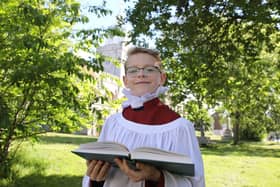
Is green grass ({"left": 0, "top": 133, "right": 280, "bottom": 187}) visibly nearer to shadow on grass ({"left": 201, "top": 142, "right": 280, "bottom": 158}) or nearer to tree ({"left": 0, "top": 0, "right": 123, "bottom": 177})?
tree ({"left": 0, "top": 0, "right": 123, "bottom": 177})

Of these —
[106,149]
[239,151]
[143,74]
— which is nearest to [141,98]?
[143,74]

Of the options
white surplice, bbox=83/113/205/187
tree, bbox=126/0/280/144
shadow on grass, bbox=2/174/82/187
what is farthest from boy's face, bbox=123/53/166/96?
shadow on grass, bbox=2/174/82/187

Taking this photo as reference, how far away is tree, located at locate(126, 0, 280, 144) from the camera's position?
6570mm

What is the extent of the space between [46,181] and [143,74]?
21.3 ft

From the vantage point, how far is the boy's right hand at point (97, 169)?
181 centimetres

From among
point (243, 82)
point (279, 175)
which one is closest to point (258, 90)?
point (243, 82)

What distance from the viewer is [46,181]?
7742 mm

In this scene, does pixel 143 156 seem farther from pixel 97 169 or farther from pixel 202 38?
pixel 202 38

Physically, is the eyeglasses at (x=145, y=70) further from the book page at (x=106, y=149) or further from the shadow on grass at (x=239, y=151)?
the shadow on grass at (x=239, y=151)

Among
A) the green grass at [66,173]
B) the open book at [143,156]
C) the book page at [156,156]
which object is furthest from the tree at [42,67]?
the book page at [156,156]

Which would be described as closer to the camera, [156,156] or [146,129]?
[156,156]

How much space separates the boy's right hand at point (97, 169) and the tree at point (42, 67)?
2.42 meters

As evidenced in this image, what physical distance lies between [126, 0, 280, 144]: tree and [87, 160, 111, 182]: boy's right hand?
4.84m

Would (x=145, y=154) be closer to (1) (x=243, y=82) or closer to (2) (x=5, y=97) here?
(2) (x=5, y=97)
